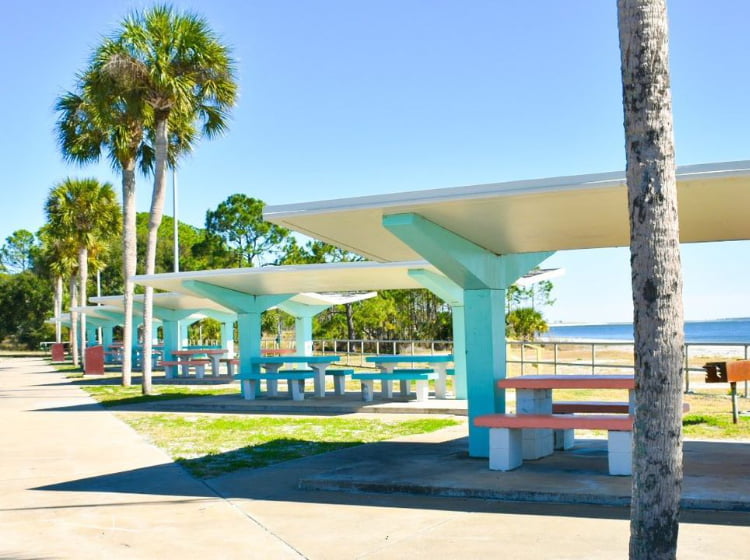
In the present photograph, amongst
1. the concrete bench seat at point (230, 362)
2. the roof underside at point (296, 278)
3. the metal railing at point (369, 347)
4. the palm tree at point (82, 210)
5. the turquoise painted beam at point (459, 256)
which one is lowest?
the concrete bench seat at point (230, 362)

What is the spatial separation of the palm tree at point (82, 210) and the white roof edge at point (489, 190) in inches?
1274

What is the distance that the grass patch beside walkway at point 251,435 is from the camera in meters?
10.7

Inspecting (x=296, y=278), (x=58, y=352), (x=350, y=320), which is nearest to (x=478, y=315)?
(x=296, y=278)

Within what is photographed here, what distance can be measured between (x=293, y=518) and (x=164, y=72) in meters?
16.7

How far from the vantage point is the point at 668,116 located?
12.1 feet

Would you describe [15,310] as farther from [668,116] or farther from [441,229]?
[668,116]

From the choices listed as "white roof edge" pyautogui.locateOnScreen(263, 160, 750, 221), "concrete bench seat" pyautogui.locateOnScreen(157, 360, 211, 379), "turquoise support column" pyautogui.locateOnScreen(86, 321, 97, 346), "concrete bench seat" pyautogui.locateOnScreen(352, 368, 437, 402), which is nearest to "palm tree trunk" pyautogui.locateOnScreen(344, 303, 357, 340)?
"concrete bench seat" pyautogui.locateOnScreen(157, 360, 211, 379)

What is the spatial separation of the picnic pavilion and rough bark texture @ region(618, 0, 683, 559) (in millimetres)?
3644

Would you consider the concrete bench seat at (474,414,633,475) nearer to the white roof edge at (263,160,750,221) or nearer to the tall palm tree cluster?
the white roof edge at (263,160,750,221)

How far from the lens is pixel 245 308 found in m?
20.6

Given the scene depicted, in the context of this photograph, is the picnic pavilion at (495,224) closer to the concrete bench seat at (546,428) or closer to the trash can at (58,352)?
the concrete bench seat at (546,428)

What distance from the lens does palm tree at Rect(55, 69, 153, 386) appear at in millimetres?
21969

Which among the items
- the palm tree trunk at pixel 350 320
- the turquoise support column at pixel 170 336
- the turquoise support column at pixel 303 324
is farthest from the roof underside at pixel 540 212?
the palm tree trunk at pixel 350 320

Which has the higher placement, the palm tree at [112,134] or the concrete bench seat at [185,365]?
the palm tree at [112,134]
